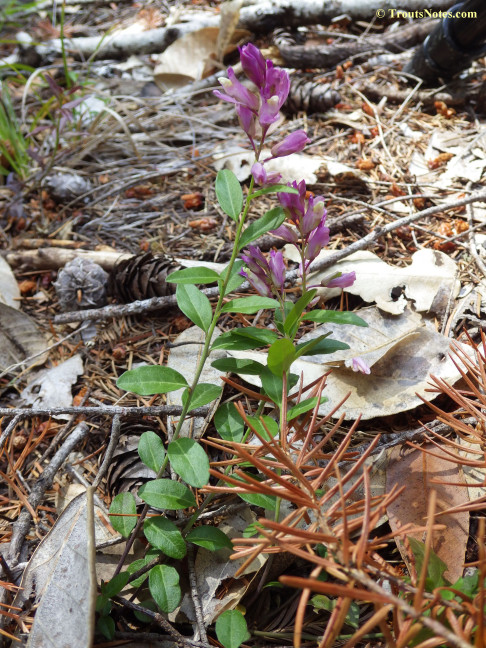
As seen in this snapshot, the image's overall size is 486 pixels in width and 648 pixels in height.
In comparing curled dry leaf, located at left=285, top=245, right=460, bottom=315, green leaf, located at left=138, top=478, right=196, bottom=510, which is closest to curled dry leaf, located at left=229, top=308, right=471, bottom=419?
curled dry leaf, located at left=285, top=245, right=460, bottom=315

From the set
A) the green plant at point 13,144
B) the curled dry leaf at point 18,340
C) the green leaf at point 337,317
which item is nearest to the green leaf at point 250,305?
the green leaf at point 337,317

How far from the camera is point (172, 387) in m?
1.30

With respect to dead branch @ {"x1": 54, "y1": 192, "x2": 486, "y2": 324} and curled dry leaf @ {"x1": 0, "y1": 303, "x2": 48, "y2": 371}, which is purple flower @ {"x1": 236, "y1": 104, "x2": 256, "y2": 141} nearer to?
dead branch @ {"x1": 54, "y1": 192, "x2": 486, "y2": 324}

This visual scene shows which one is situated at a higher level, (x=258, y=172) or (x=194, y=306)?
(x=258, y=172)

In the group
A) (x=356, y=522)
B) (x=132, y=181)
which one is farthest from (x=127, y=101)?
(x=356, y=522)

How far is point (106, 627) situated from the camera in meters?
1.09

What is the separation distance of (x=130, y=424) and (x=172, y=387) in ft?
1.35

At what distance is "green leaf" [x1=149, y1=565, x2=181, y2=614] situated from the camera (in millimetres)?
1104

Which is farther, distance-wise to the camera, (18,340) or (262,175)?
(18,340)

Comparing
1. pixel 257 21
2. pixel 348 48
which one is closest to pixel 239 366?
pixel 348 48

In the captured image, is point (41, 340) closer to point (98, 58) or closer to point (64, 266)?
point (64, 266)

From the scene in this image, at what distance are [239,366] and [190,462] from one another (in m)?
0.29

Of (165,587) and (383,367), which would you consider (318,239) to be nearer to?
(383,367)

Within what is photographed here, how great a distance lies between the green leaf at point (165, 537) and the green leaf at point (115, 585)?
10 cm
